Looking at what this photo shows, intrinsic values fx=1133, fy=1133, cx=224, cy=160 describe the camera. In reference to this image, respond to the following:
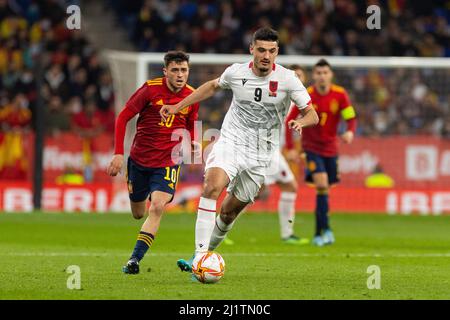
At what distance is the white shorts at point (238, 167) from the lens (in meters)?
10.1

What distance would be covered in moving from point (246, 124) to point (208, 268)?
60.0 inches

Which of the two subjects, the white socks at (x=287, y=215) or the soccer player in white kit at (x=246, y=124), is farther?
the white socks at (x=287, y=215)

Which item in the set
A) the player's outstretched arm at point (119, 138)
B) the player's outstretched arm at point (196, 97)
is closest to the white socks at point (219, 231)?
the player's outstretched arm at point (119, 138)

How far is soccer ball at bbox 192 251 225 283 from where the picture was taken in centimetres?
957

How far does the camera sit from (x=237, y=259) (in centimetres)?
1227

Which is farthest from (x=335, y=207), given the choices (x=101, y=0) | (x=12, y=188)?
(x=101, y=0)

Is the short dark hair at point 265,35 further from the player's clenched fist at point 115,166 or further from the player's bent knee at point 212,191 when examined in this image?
the player's clenched fist at point 115,166

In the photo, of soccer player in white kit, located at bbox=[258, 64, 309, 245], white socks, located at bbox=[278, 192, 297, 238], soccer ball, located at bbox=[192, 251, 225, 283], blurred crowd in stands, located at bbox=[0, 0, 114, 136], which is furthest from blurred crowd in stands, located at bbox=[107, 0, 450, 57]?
soccer ball, located at bbox=[192, 251, 225, 283]

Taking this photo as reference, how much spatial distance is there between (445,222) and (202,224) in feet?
35.4

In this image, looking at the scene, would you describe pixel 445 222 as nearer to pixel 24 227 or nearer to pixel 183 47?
pixel 24 227

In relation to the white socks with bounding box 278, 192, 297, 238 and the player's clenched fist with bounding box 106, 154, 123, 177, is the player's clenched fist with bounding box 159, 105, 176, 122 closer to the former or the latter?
the player's clenched fist with bounding box 106, 154, 123, 177

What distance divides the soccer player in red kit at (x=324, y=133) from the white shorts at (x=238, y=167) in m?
4.58

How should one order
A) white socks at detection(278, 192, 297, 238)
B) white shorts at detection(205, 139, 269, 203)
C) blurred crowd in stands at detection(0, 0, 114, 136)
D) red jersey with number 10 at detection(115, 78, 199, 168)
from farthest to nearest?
blurred crowd in stands at detection(0, 0, 114, 136) → white socks at detection(278, 192, 297, 238) → red jersey with number 10 at detection(115, 78, 199, 168) → white shorts at detection(205, 139, 269, 203)

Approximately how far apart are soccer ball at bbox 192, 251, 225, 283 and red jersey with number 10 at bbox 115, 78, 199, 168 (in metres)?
1.60
